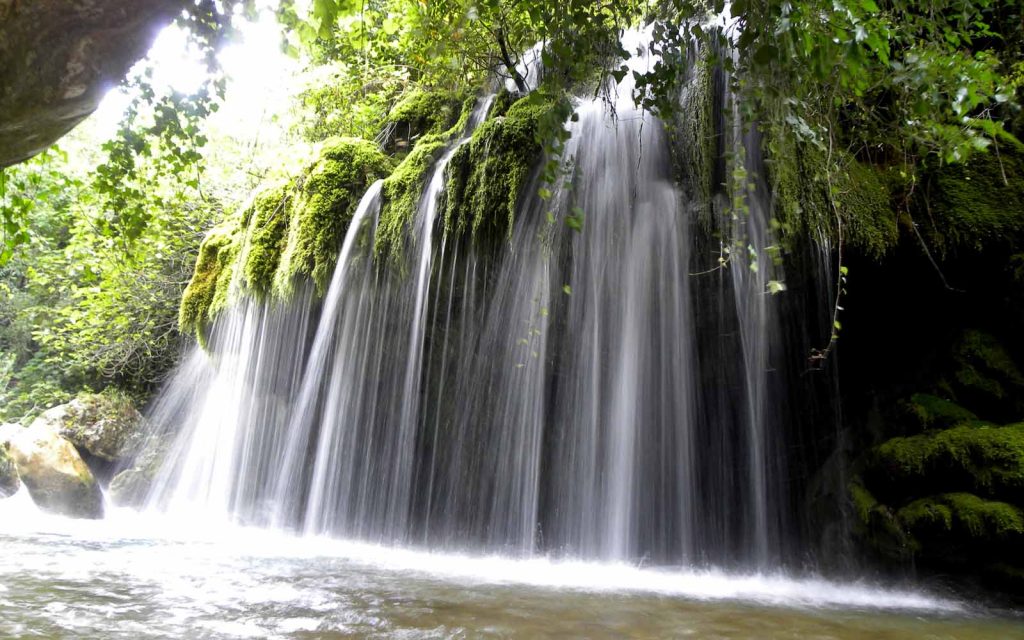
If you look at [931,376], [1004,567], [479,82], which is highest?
[479,82]

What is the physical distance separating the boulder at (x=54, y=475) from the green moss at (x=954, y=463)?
8.46 metres

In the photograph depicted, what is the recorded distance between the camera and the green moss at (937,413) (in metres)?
4.59

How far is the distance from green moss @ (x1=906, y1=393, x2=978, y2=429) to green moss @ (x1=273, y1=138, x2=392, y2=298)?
209 inches

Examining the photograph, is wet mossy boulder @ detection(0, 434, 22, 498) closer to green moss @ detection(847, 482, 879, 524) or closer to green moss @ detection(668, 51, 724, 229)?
green moss @ detection(668, 51, 724, 229)

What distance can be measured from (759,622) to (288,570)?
2.83m

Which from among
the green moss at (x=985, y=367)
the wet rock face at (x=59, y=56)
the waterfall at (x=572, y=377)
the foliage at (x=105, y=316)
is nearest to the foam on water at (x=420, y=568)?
the waterfall at (x=572, y=377)

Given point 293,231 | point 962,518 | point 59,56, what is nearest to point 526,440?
point 962,518

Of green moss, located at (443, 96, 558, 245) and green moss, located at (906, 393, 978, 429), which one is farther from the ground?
green moss, located at (443, 96, 558, 245)

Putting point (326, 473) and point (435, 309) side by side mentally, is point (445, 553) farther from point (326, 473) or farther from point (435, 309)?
point (435, 309)

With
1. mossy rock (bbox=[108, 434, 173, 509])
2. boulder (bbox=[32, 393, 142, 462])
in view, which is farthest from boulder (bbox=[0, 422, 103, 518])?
boulder (bbox=[32, 393, 142, 462])

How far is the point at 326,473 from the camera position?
6395 mm

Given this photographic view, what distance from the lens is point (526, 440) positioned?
5.79 metres

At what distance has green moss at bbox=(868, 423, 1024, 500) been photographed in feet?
12.9

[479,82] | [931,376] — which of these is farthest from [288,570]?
[479,82]
